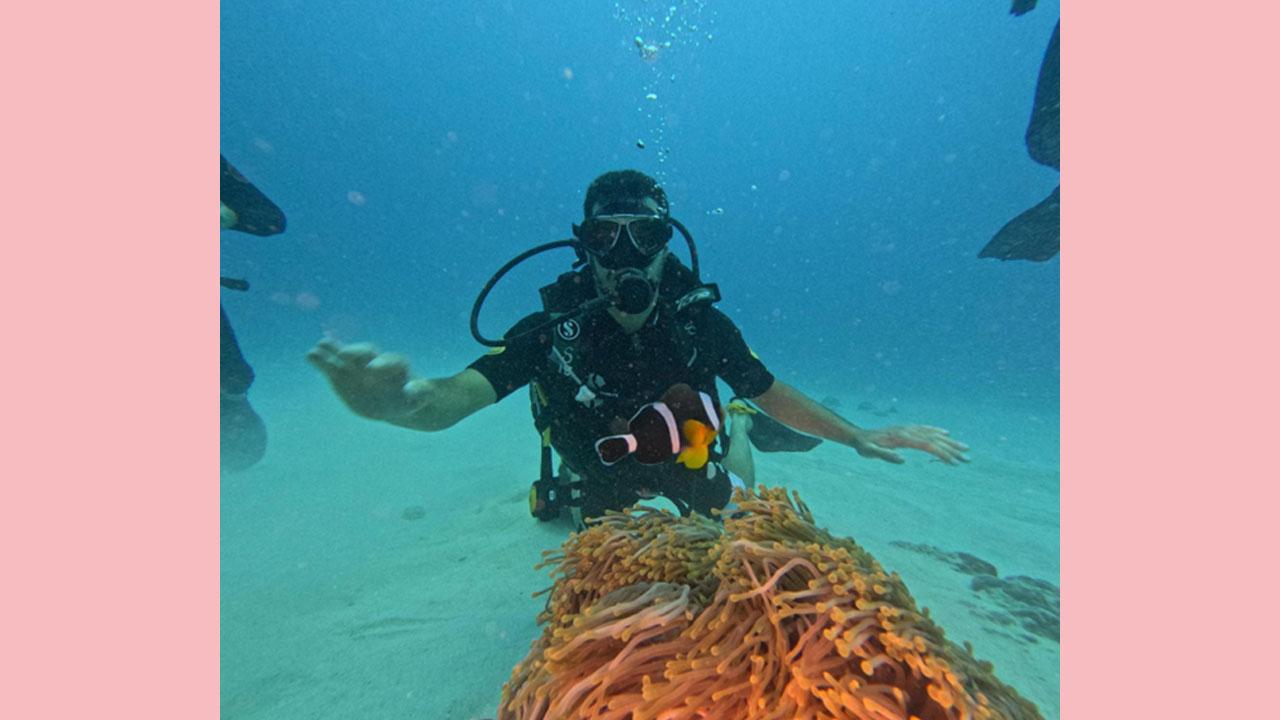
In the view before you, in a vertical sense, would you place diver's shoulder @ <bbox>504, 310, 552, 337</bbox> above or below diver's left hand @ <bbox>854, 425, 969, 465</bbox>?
above

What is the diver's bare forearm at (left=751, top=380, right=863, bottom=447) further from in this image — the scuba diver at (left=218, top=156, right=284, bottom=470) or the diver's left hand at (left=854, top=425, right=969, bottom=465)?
the scuba diver at (left=218, top=156, right=284, bottom=470)

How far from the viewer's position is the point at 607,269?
3.31 meters

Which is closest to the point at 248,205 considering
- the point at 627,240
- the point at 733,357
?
the point at 627,240

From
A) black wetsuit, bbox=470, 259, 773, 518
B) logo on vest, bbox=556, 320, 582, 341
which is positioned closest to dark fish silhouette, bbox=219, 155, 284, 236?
black wetsuit, bbox=470, 259, 773, 518

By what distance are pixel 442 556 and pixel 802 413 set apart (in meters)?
3.06

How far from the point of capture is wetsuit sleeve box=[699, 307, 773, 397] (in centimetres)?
366

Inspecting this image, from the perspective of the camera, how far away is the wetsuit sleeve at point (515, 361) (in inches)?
129

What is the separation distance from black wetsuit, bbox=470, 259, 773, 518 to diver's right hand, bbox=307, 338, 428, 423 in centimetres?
92

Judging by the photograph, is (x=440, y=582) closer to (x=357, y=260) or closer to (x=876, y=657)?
(x=876, y=657)

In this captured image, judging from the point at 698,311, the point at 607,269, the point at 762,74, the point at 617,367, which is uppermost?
the point at 762,74

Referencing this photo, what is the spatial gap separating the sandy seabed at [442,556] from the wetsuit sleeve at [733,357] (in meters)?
1.78

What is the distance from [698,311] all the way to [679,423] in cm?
132

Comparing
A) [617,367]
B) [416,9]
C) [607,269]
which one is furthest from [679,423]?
[416,9]

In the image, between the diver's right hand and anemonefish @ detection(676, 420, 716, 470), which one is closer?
the diver's right hand
